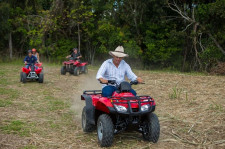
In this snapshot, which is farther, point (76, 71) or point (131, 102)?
point (76, 71)

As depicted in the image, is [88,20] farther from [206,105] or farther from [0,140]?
[0,140]

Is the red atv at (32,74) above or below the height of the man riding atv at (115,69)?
below

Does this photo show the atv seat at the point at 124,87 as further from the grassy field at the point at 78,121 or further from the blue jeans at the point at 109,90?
the grassy field at the point at 78,121

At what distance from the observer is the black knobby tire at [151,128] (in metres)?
4.77

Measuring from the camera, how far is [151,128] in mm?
4758

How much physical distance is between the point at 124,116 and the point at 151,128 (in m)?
0.50

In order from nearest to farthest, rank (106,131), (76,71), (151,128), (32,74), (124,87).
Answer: (106,131) → (151,128) → (124,87) → (32,74) → (76,71)

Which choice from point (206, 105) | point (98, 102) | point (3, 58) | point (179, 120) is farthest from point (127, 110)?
point (3, 58)

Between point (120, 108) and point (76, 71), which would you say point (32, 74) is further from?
point (120, 108)

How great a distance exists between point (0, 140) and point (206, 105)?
201 inches

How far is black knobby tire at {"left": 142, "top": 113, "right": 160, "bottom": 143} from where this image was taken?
15.6ft

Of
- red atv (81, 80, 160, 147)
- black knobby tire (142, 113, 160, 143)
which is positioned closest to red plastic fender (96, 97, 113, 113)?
red atv (81, 80, 160, 147)

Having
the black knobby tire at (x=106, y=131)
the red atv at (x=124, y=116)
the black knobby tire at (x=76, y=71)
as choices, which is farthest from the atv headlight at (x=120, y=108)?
the black knobby tire at (x=76, y=71)

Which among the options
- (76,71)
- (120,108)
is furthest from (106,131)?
(76,71)
